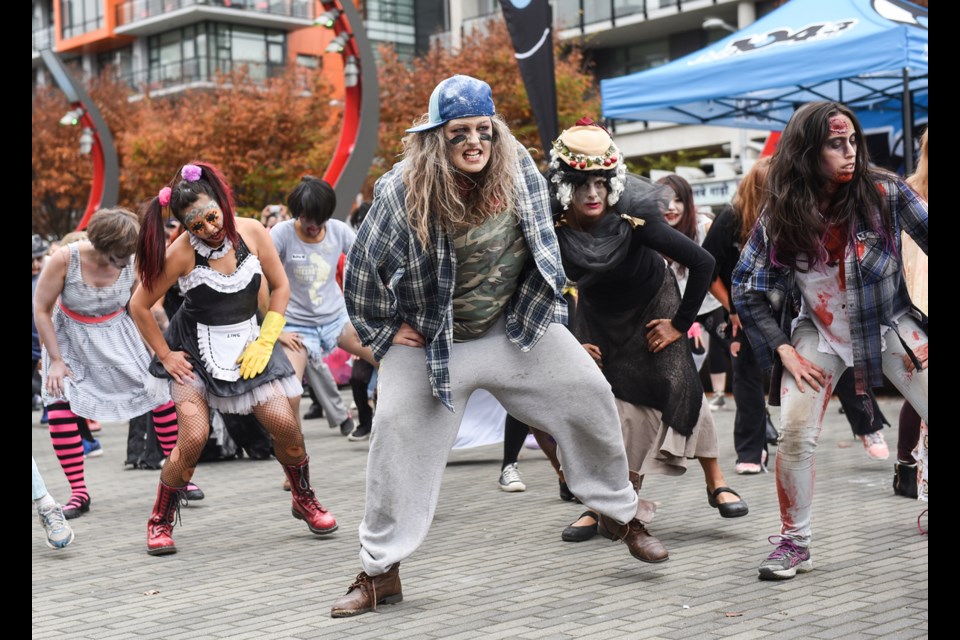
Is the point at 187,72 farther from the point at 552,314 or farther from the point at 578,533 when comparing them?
the point at 552,314

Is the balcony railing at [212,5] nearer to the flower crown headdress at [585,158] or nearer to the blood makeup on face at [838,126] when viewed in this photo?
the flower crown headdress at [585,158]

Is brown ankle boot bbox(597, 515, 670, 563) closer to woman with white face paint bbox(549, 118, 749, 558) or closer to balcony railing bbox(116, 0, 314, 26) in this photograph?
woman with white face paint bbox(549, 118, 749, 558)

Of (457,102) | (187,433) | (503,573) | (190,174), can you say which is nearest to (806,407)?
(503,573)

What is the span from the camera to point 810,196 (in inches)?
183

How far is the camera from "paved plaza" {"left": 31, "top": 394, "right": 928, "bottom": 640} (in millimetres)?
4324

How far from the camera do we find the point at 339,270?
28.3 ft

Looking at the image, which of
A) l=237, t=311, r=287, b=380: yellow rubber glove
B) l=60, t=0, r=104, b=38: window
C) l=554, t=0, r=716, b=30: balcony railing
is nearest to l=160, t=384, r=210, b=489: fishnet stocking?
l=237, t=311, r=287, b=380: yellow rubber glove

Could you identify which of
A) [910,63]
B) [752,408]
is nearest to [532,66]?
[910,63]

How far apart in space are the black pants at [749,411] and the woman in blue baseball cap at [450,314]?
10.6 feet

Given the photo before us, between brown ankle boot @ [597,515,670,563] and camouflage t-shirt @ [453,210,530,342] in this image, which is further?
brown ankle boot @ [597,515,670,563]

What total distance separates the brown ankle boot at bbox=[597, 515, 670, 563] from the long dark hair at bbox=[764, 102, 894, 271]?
1.25m

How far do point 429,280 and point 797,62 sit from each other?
7.83 metres
